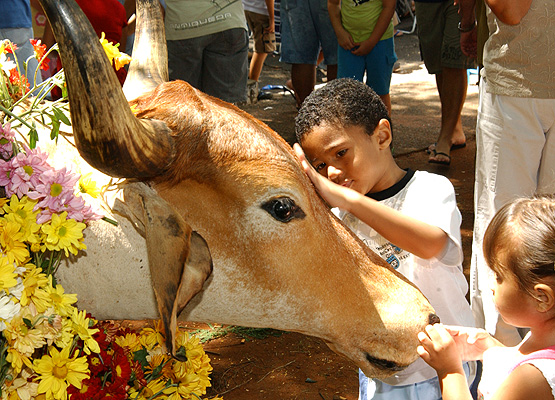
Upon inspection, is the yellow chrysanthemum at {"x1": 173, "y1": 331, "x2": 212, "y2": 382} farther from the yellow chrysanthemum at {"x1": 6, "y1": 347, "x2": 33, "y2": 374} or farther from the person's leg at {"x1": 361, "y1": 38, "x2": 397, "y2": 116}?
the person's leg at {"x1": 361, "y1": 38, "x2": 397, "y2": 116}

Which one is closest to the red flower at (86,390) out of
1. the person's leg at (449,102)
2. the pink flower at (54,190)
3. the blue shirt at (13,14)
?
the pink flower at (54,190)

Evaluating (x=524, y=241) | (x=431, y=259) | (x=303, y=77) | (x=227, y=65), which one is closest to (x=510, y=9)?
(x=431, y=259)

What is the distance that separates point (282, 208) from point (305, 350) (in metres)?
2.58

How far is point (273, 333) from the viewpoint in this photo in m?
4.86

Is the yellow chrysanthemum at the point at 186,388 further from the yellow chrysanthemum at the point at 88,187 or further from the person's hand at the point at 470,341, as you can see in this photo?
the person's hand at the point at 470,341

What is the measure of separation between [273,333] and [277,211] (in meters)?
2.76

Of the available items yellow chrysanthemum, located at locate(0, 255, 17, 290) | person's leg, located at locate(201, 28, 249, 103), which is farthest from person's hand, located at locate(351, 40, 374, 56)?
yellow chrysanthemum, located at locate(0, 255, 17, 290)

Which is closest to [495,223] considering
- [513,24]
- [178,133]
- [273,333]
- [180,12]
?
[178,133]

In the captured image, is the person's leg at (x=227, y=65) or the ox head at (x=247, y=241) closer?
the ox head at (x=247, y=241)

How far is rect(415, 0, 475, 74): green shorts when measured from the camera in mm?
7156

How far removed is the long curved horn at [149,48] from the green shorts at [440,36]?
484 centimetres

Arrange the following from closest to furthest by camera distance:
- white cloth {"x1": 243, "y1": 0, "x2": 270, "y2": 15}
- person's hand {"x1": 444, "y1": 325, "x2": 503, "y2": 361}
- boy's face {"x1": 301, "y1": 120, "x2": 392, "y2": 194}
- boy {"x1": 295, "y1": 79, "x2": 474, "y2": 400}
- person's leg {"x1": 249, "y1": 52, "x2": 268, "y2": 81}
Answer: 1. person's hand {"x1": 444, "y1": 325, "x2": 503, "y2": 361}
2. boy {"x1": 295, "y1": 79, "x2": 474, "y2": 400}
3. boy's face {"x1": 301, "y1": 120, "x2": 392, "y2": 194}
4. white cloth {"x1": 243, "y1": 0, "x2": 270, "y2": 15}
5. person's leg {"x1": 249, "y1": 52, "x2": 268, "y2": 81}

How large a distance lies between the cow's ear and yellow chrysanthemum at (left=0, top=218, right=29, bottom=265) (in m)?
0.35

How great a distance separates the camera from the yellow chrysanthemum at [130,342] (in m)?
2.56
